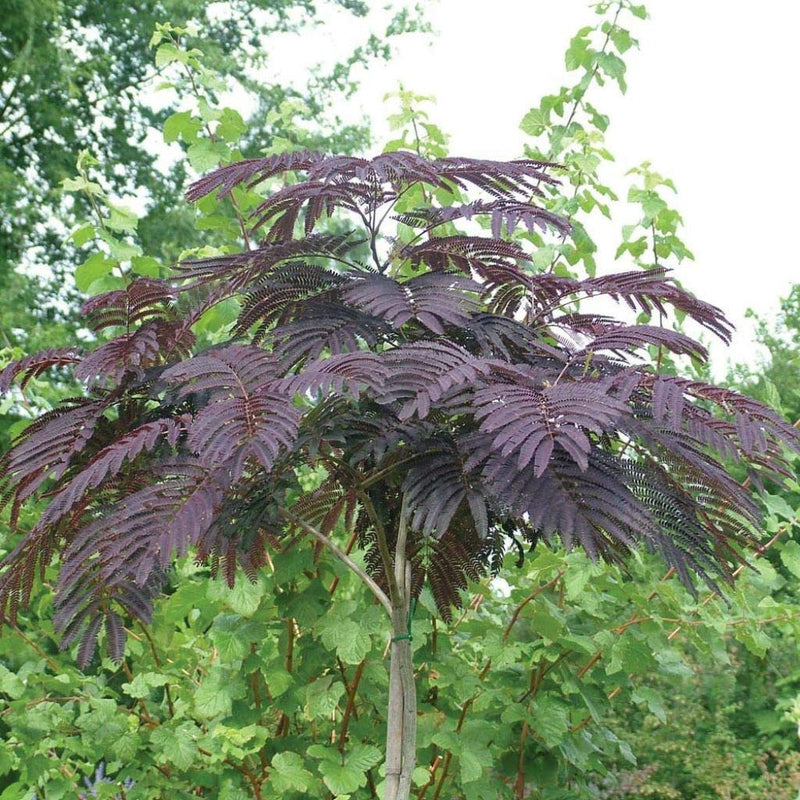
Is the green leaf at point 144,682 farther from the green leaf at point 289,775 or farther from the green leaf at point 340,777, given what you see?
the green leaf at point 340,777

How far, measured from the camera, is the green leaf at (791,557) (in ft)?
8.89

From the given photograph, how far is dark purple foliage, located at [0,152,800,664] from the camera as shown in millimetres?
1390

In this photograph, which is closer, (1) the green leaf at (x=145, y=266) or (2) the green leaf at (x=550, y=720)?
(2) the green leaf at (x=550, y=720)

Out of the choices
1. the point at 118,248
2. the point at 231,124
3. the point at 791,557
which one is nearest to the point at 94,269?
the point at 118,248

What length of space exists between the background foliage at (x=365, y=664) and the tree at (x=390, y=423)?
22.0 inches

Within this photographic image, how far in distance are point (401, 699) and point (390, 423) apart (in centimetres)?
59

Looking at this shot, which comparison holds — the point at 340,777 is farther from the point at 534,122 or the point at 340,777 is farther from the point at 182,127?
the point at 534,122

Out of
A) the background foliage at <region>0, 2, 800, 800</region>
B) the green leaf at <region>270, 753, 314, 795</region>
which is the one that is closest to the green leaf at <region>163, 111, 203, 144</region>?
the background foliage at <region>0, 2, 800, 800</region>

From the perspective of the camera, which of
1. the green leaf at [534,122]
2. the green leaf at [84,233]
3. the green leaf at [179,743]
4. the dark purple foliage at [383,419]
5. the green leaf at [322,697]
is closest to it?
the dark purple foliage at [383,419]

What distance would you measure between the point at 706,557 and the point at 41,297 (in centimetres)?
1029

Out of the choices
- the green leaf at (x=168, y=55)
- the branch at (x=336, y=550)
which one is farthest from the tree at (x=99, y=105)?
the branch at (x=336, y=550)

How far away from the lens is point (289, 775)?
232cm

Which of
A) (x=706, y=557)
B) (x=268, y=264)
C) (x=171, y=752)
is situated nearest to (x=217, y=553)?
(x=268, y=264)

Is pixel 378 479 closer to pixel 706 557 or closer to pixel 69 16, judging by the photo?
pixel 706 557
